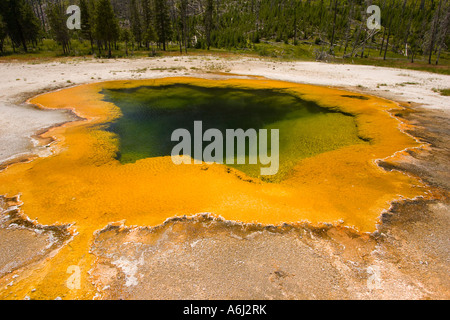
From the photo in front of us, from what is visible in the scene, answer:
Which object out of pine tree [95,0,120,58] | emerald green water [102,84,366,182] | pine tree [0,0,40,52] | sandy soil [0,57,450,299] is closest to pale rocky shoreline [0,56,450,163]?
emerald green water [102,84,366,182]

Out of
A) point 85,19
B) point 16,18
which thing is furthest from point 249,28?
point 16,18

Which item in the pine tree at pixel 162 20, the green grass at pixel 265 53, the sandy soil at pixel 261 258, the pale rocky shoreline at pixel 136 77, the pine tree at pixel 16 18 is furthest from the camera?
the pine tree at pixel 162 20

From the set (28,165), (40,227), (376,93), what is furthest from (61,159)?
(376,93)

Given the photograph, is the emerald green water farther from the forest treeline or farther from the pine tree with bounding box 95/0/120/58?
the forest treeline

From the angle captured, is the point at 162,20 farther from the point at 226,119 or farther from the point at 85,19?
the point at 226,119

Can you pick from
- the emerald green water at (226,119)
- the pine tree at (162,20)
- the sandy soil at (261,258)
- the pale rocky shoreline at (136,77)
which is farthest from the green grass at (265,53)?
the sandy soil at (261,258)

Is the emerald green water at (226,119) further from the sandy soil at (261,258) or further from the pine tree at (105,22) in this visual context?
the pine tree at (105,22)

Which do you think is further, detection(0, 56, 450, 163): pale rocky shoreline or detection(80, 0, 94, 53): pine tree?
detection(80, 0, 94, 53): pine tree
